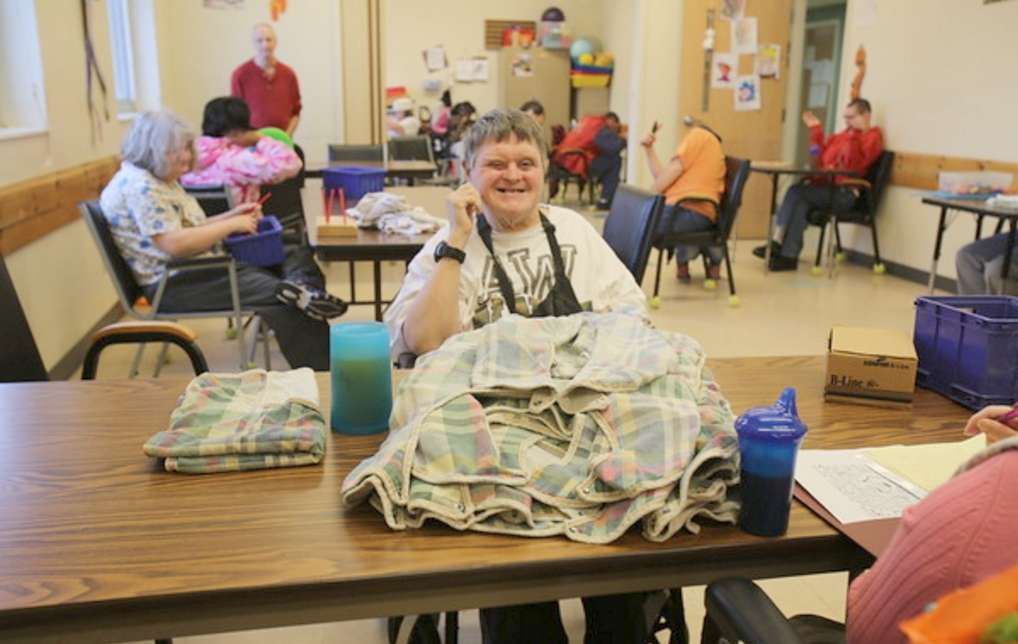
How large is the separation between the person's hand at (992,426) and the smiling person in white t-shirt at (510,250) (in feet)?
2.66

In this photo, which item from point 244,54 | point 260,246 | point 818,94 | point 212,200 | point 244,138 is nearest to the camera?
point 260,246

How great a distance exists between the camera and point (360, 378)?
1.35m

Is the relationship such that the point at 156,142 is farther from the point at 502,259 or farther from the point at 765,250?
the point at 765,250

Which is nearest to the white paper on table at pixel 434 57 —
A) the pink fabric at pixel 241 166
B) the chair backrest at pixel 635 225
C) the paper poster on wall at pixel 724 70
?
the paper poster on wall at pixel 724 70

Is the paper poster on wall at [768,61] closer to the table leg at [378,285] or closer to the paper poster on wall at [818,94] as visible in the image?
the paper poster on wall at [818,94]

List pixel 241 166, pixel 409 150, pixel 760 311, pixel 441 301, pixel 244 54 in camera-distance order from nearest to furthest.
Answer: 1. pixel 441 301
2. pixel 241 166
3. pixel 760 311
4. pixel 244 54
5. pixel 409 150

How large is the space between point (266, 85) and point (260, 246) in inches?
116

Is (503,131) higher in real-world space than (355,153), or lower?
higher

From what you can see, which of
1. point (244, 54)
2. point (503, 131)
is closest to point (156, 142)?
point (503, 131)

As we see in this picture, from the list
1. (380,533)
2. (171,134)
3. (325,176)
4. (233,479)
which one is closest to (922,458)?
(380,533)

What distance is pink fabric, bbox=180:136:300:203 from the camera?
4316 mm

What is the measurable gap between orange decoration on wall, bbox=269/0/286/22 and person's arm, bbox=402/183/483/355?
5.44 m

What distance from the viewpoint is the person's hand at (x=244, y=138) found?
4535mm

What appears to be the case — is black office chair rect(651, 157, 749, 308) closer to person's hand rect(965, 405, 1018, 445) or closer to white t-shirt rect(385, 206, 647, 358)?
white t-shirt rect(385, 206, 647, 358)
